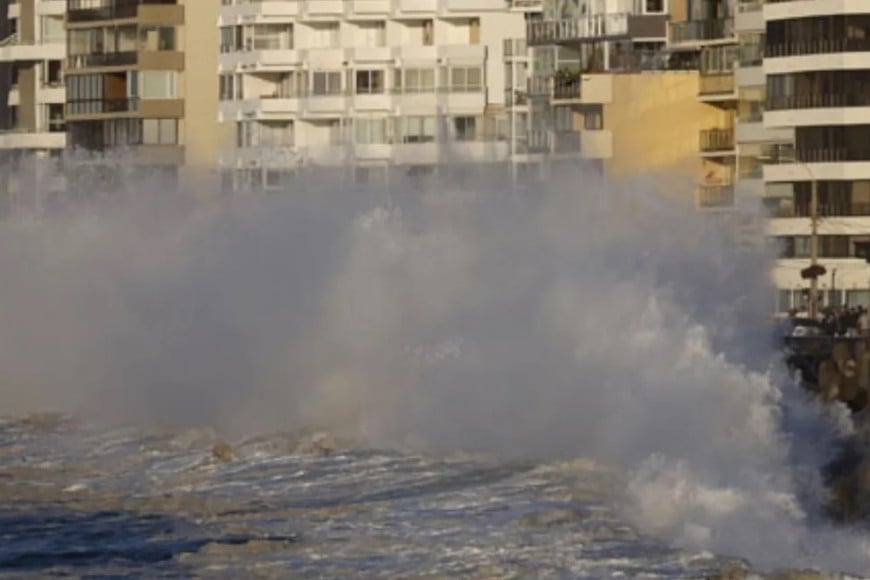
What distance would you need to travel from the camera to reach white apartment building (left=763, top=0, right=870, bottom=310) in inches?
3012

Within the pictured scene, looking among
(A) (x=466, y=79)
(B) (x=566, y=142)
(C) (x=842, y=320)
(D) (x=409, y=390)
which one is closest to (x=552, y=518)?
(D) (x=409, y=390)

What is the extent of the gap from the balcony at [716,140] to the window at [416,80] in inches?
562

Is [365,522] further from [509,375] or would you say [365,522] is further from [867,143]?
[867,143]

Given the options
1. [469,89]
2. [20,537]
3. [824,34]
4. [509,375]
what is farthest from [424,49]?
[20,537]

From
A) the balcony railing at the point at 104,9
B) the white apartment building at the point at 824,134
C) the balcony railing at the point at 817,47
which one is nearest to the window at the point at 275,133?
the balcony railing at the point at 104,9

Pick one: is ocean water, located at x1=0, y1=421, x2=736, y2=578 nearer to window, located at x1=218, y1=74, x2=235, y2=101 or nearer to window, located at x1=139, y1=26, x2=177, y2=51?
window, located at x1=218, y1=74, x2=235, y2=101

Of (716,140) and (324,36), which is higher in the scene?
(324,36)

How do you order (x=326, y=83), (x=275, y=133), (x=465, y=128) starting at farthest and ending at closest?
(x=275, y=133) < (x=326, y=83) < (x=465, y=128)

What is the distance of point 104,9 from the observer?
4358 inches

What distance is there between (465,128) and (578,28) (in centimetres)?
698

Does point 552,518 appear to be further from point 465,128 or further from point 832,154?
point 465,128

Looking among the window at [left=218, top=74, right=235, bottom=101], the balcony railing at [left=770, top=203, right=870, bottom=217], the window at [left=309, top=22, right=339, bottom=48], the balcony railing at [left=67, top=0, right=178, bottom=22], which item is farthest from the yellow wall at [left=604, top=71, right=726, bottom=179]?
the balcony railing at [left=67, top=0, right=178, bottom=22]

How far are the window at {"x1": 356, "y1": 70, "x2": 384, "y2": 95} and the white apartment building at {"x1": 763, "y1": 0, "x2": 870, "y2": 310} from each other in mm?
21493

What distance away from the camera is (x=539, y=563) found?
3098cm
